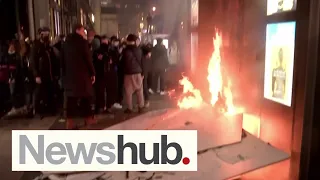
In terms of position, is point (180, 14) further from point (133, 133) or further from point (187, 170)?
point (187, 170)

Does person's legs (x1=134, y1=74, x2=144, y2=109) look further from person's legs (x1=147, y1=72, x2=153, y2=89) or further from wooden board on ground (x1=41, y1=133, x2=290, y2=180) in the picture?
wooden board on ground (x1=41, y1=133, x2=290, y2=180)

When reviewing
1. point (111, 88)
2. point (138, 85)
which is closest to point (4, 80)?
point (111, 88)

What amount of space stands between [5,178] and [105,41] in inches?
26.3

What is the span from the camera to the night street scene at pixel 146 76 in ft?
4.67

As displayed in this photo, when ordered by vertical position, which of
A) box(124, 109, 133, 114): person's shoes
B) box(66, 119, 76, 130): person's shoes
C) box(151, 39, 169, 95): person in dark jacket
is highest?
box(151, 39, 169, 95): person in dark jacket

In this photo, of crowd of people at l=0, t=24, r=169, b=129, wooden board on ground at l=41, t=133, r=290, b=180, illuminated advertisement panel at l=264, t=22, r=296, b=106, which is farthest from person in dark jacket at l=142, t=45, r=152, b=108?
illuminated advertisement panel at l=264, t=22, r=296, b=106

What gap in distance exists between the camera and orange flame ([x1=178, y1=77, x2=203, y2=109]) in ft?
4.95

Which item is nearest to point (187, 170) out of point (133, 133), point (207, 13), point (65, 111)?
point (133, 133)

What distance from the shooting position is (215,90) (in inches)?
64.6

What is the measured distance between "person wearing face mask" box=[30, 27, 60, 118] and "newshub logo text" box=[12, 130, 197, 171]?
113mm

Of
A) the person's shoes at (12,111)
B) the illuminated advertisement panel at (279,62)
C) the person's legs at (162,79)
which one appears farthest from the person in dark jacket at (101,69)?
the illuminated advertisement panel at (279,62)

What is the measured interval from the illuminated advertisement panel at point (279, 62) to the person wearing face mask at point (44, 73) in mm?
929

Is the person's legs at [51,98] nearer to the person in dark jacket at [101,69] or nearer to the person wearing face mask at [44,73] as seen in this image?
the person wearing face mask at [44,73]

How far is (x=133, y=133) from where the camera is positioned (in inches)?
55.6
